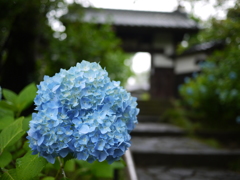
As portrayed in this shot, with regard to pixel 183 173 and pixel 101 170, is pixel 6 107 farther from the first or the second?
pixel 183 173

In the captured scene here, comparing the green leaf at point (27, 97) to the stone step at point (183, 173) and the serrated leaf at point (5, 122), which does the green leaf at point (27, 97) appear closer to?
the serrated leaf at point (5, 122)

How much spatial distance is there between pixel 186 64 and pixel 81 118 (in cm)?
914

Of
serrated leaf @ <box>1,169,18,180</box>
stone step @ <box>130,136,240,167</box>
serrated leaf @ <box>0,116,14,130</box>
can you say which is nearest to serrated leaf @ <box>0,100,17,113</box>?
serrated leaf @ <box>0,116,14,130</box>

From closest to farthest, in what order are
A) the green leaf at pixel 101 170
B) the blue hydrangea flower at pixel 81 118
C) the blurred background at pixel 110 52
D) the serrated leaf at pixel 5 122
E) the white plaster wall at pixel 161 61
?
the blue hydrangea flower at pixel 81 118 → the serrated leaf at pixel 5 122 → the green leaf at pixel 101 170 → the blurred background at pixel 110 52 → the white plaster wall at pixel 161 61

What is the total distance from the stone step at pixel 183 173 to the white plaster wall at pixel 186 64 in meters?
6.37

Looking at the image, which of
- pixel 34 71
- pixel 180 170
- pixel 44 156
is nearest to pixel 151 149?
pixel 180 170

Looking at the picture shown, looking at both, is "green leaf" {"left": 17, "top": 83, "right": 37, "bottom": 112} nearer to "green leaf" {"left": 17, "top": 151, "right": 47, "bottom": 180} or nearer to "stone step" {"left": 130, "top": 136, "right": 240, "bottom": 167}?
"green leaf" {"left": 17, "top": 151, "right": 47, "bottom": 180}

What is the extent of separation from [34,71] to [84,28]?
5.32ft

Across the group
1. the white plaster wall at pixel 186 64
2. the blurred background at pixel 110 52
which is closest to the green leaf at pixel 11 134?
the blurred background at pixel 110 52

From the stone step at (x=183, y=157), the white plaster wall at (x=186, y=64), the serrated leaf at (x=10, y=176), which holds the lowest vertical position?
the stone step at (x=183, y=157)

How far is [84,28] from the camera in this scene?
13.9ft

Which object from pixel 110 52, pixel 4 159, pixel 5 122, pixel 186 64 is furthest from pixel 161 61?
pixel 4 159

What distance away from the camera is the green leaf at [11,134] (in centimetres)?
108

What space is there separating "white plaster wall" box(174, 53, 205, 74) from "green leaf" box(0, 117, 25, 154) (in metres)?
8.66
